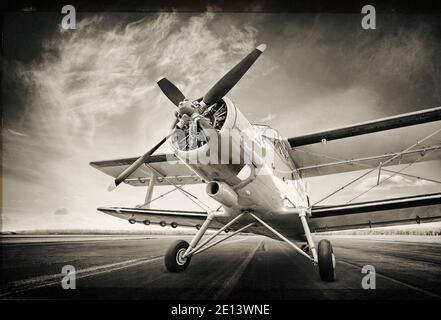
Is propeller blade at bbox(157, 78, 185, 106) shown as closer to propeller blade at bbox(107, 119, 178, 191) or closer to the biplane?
the biplane

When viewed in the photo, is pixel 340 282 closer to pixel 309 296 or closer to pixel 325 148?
pixel 309 296

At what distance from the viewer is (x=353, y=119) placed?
5.99 metres

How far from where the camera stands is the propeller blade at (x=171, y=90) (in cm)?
339

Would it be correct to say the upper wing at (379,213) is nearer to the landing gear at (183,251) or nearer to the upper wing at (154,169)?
the landing gear at (183,251)

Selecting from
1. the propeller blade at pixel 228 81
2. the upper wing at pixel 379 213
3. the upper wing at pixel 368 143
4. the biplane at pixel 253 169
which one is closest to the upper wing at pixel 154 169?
the biplane at pixel 253 169

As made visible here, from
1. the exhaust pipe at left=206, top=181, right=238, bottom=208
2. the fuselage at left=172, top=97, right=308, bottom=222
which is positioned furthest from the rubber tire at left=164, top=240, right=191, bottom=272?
the exhaust pipe at left=206, top=181, right=238, bottom=208

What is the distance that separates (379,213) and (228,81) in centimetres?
392

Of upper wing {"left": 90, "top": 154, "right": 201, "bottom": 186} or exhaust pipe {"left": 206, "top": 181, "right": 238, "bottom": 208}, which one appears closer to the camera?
exhaust pipe {"left": 206, "top": 181, "right": 238, "bottom": 208}

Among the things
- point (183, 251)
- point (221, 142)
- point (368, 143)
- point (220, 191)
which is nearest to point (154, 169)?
point (183, 251)

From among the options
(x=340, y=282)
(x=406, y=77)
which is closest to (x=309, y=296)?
(x=340, y=282)

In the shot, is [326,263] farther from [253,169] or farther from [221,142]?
[221,142]

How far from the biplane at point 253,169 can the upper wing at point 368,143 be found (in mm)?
20

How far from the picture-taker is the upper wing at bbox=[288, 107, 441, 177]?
13.1 ft

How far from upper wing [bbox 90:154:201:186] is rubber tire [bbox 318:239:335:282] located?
11.2 feet
